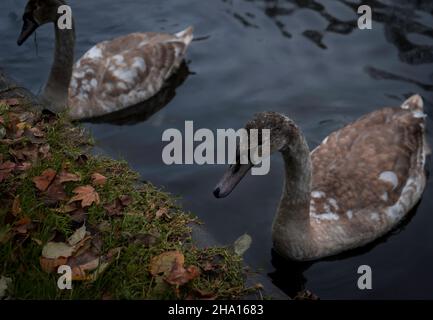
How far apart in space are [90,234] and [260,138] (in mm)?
1477

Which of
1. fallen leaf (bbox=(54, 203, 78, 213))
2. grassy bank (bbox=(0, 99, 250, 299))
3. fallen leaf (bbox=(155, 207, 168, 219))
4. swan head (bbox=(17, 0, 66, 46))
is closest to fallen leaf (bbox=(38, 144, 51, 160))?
grassy bank (bbox=(0, 99, 250, 299))

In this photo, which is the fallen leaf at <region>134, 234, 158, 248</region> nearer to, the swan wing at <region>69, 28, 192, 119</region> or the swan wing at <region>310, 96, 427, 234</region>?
the swan wing at <region>310, 96, 427, 234</region>

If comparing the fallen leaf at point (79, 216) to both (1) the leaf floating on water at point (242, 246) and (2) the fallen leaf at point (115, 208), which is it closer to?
(2) the fallen leaf at point (115, 208)

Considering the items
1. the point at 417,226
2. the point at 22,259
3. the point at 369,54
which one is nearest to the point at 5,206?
the point at 22,259

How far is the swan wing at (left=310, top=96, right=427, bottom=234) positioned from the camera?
5.68m

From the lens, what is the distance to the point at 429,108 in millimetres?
7590

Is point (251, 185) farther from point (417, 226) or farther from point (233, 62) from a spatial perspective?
point (233, 62)

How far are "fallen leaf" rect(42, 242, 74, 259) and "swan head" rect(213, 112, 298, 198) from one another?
1.26 meters

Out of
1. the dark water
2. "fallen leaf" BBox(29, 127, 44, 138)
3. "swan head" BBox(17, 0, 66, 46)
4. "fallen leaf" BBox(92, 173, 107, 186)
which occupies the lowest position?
the dark water

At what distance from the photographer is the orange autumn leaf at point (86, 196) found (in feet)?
13.5

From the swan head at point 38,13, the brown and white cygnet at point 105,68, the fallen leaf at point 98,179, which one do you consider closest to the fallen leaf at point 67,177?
the fallen leaf at point 98,179

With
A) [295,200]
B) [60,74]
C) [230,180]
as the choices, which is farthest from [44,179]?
[60,74]

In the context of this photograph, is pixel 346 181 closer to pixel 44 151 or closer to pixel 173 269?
pixel 173 269

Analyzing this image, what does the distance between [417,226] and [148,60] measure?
178 inches
